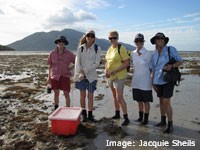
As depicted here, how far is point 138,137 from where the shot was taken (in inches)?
241

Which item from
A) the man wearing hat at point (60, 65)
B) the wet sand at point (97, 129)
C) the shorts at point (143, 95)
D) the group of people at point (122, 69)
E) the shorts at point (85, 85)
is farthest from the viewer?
the man wearing hat at point (60, 65)

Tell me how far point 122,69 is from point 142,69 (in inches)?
20.3

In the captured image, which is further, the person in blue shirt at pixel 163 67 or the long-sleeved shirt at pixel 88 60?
the long-sleeved shirt at pixel 88 60

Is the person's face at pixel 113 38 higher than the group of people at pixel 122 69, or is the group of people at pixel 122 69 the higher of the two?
the person's face at pixel 113 38

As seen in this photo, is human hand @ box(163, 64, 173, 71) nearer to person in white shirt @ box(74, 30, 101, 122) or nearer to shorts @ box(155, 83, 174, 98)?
shorts @ box(155, 83, 174, 98)

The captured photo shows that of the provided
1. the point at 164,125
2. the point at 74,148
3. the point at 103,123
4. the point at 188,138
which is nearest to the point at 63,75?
the point at 103,123

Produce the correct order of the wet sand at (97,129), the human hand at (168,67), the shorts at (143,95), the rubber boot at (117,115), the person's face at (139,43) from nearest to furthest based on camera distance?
the wet sand at (97,129)
the human hand at (168,67)
the person's face at (139,43)
the shorts at (143,95)
the rubber boot at (117,115)

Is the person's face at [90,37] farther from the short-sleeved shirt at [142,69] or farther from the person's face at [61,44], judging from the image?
the short-sleeved shirt at [142,69]

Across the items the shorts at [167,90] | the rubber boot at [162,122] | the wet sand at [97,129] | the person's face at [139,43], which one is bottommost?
the wet sand at [97,129]

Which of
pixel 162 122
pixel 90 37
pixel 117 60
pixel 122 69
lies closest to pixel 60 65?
pixel 90 37

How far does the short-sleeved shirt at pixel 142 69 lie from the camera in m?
6.60

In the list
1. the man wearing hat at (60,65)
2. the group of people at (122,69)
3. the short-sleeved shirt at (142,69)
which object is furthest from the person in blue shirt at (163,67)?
the man wearing hat at (60,65)

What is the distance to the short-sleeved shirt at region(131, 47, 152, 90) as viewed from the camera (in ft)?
21.7

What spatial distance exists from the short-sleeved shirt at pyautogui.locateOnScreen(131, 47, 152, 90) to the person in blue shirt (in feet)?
0.59
